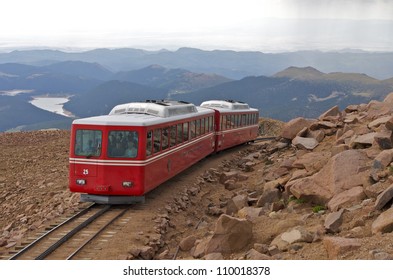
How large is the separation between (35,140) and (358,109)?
917 inches

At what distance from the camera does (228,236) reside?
12.6 metres

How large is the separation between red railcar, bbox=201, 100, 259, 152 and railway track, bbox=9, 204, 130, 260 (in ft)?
51.8

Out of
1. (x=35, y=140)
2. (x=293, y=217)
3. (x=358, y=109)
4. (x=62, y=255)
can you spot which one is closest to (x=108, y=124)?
(x=62, y=255)

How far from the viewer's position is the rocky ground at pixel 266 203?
12094 mm

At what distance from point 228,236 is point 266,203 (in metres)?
5.82

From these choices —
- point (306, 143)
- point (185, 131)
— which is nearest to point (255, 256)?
point (185, 131)

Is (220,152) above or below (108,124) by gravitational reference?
below

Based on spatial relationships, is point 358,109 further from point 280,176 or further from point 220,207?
point 220,207

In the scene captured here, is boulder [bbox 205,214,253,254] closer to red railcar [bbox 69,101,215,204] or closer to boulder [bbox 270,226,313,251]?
boulder [bbox 270,226,313,251]

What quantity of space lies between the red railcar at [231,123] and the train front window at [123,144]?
597 inches

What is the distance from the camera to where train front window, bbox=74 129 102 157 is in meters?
17.8

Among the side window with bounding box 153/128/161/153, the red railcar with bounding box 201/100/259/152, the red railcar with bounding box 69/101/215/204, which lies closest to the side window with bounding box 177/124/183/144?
the side window with bounding box 153/128/161/153
